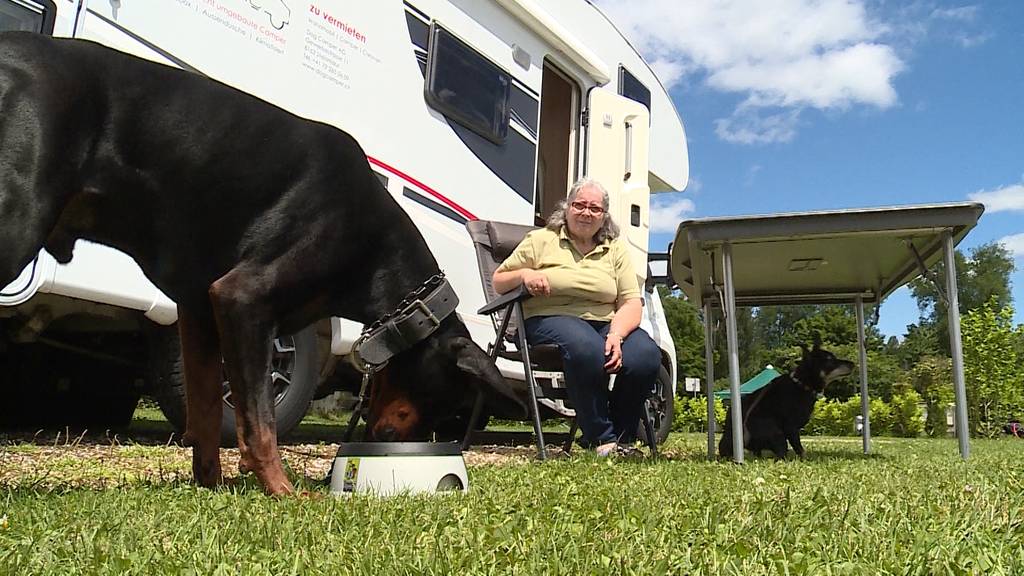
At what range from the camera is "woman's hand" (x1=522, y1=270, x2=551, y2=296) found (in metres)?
3.75

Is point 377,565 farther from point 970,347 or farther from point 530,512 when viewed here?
point 970,347

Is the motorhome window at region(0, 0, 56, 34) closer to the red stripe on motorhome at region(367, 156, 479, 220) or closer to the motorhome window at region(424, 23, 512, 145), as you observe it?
the red stripe on motorhome at region(367, 156, 479, 220)

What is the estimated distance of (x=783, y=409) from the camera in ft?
16.2

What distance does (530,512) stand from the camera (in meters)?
1.86

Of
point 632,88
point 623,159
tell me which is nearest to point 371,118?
point 623,159

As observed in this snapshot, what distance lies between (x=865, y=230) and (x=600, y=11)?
3.63 m

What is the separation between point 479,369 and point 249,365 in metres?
0.70

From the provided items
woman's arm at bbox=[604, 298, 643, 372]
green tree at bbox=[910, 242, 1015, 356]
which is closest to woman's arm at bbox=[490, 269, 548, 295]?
woman's arm at bbox=[604, 298, 643, 372]

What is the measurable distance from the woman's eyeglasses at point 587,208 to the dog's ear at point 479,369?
1.54 meters

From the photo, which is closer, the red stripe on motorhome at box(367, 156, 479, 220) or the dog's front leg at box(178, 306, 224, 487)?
the dog's front leg at box(178, 306, 224, 487)

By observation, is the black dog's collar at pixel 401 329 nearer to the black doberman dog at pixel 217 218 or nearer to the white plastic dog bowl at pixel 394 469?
the black doberman dog at pixel 217 218

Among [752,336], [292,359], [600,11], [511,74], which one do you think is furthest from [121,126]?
[752,336]

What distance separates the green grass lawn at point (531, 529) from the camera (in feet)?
4.28

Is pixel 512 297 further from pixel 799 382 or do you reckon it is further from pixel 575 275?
pixel 799 382
